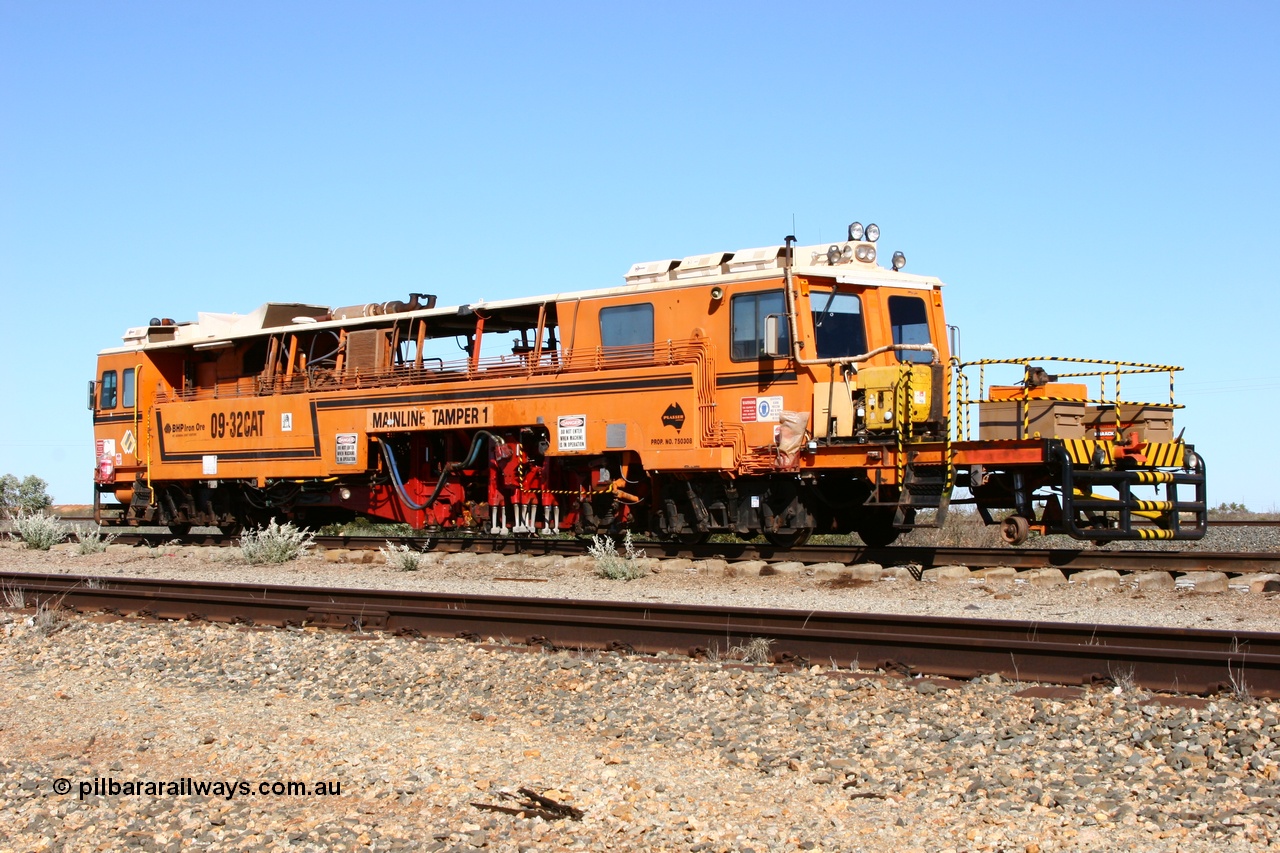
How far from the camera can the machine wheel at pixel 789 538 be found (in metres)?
14.9

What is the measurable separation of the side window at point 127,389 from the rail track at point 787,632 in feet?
33.7

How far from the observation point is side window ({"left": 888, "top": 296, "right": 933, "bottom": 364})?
14.7m

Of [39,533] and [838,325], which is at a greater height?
[838,325]

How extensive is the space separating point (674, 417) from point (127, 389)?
1212 centimetres

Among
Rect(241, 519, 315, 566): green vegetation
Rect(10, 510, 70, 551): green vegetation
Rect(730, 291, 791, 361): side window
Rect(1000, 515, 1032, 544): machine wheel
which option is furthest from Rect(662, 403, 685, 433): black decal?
Rect(10, 510, 70, 551): green vegetation

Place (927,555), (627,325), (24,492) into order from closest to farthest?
1. (927,555)
2. (627,325)
3. (24,492)

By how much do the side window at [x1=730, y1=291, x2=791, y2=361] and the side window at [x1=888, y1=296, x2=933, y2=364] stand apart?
146 centimetres

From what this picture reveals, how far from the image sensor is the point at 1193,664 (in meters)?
7.13

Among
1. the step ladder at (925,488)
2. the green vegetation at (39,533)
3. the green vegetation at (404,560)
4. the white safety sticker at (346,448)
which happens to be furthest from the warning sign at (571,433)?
the green vegetation at (39,533)

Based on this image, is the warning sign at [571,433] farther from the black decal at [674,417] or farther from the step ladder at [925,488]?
the step ladder at [925,488]

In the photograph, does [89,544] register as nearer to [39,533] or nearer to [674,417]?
[39,533]

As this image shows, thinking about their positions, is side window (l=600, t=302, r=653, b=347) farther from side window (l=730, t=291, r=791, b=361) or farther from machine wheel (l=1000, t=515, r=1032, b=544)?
machine wheel (l=1000, t=515, r=1032, b=544)

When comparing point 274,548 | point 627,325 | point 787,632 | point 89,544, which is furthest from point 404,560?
point 787,632

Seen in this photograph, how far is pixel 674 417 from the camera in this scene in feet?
49.1
